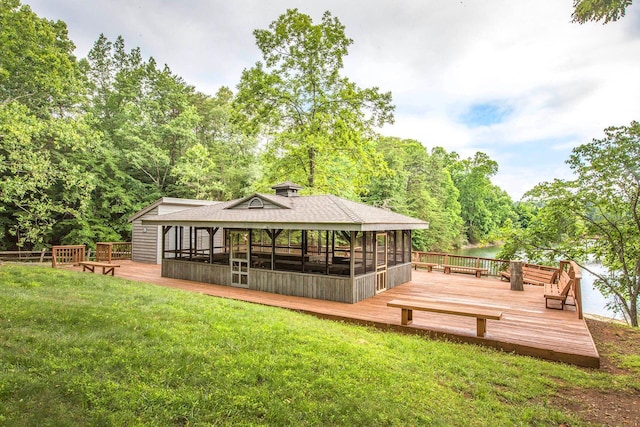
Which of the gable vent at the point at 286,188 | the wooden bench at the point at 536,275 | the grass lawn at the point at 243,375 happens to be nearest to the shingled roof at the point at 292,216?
the gable vent at the point at 286,188

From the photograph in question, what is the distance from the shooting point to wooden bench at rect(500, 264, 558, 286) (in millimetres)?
10685

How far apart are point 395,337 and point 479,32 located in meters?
8.15

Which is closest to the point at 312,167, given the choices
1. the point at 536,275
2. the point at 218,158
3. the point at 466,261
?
the point at 466,261

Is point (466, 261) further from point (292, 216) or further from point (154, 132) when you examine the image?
point (154, 132)

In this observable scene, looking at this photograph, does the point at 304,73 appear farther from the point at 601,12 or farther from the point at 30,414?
the point at 30,414

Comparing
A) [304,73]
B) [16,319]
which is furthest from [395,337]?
[304,73]

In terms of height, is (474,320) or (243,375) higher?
(243,375)

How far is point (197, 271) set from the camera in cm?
1133

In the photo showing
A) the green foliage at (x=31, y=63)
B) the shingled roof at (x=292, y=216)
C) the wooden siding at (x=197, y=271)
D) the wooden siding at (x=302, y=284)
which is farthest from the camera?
the green foliage at (x=31, y=63)

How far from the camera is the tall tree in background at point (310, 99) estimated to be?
16469 mm

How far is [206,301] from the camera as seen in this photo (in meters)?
7.38

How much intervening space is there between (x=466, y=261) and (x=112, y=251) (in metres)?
16.7

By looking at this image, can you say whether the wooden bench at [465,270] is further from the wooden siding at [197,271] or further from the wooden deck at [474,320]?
the wooden siding at [197,271]

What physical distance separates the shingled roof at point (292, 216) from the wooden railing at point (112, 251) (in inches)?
190
